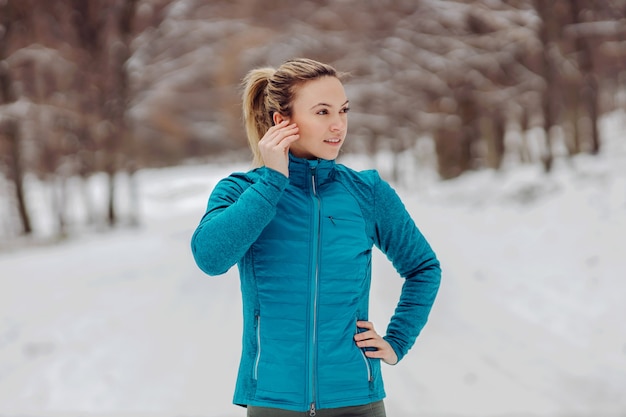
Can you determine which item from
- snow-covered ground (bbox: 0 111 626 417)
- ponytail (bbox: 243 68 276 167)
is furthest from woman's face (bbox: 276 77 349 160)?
snow-covered ground (bbox: 0 111 626 417)

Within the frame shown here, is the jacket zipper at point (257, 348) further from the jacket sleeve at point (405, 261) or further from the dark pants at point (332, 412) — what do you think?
the jacket sleeve at point (405, 261)

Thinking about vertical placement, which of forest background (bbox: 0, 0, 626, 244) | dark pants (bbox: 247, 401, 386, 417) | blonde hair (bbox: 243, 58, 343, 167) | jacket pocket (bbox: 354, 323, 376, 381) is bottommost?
dark pants (bbox: 247, 401, 386, 417)

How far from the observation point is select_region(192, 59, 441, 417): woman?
69.2 inches

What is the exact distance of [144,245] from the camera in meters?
14.4

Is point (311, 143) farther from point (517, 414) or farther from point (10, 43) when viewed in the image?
point (10, 43)

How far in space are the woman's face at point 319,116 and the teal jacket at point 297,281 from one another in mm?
50

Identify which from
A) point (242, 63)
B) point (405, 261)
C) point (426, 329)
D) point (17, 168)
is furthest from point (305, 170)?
point (242, 63)

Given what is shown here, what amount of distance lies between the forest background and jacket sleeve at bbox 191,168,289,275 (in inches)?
643

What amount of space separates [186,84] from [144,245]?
7.80 meters

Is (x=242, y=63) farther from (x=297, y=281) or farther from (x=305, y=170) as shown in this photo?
(x=297, y=281)

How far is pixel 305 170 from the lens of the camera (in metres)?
1.91

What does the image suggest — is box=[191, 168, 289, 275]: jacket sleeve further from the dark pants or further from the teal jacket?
the dark pants

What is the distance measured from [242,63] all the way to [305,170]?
65.8 ft

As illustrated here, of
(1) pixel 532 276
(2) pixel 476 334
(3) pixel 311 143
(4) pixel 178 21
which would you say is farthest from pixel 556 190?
(3) pixel 311 143
